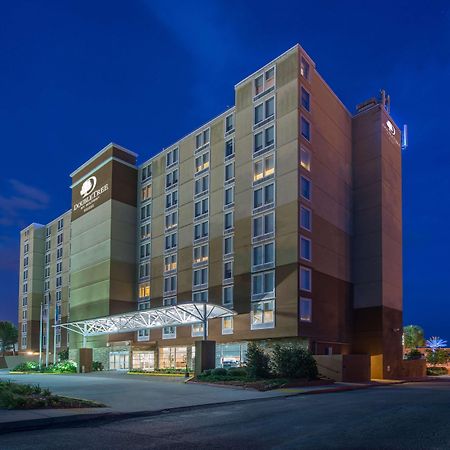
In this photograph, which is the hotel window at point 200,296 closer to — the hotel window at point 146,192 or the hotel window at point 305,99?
the hotel window at point 146,192

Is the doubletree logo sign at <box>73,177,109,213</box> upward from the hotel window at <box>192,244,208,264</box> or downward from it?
upward

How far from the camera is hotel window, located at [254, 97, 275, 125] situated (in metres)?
53.3

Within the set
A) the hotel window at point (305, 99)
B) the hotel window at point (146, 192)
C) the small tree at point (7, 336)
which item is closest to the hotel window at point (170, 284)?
the hotel window at point (146, 192)

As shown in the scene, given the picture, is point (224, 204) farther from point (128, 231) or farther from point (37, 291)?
point (37, 291)

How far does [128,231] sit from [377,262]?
104 ft

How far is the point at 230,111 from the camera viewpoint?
58906 millimetres

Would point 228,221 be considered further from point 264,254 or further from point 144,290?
point 144,290

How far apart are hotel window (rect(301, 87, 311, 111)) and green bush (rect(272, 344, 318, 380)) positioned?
85.6ft

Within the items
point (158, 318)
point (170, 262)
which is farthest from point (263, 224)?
point (170, 262)

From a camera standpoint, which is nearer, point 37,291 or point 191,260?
point 191,260

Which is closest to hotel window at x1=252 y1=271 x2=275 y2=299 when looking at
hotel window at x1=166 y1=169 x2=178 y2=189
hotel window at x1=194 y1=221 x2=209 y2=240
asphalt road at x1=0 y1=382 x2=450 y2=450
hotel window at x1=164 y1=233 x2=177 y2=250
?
hotel window at x1=194 y1=221 x2=209 y2=240

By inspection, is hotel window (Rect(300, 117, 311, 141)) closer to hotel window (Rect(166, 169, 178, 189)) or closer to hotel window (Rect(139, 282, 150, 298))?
hotel window (Rect(166, 169, 178, 189))

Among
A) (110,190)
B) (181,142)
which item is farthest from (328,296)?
(110,190)

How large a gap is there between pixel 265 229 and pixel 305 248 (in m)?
4.38
